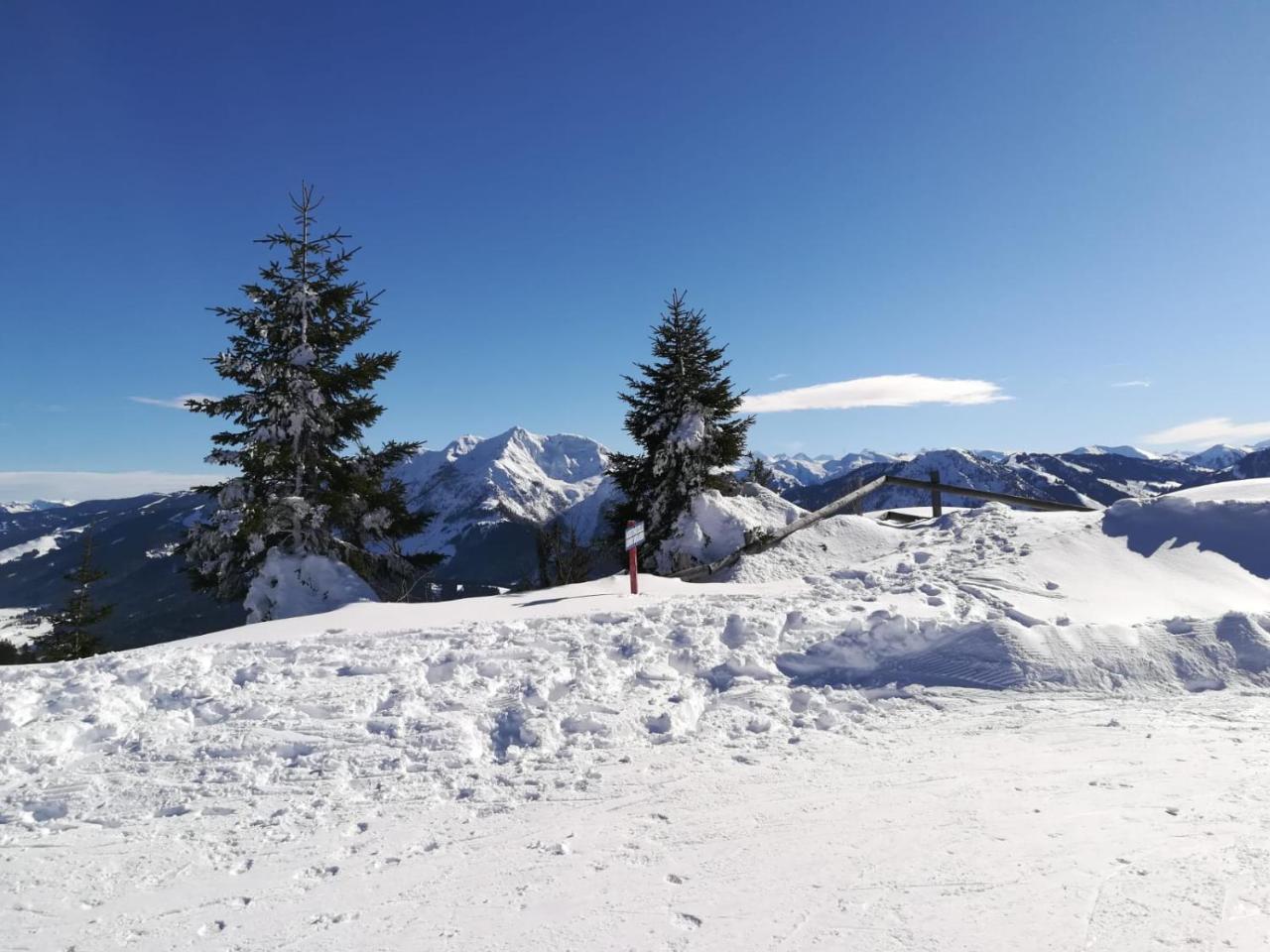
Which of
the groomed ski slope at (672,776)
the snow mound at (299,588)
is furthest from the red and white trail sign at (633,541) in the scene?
the snow mound at (299,588)

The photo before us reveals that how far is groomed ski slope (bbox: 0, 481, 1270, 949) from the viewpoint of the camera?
3355 mm

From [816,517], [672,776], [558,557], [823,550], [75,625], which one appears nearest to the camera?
[672,776]

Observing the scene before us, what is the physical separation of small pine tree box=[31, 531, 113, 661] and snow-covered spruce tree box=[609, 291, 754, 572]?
21695 mm

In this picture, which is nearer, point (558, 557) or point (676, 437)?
point (676, 437)

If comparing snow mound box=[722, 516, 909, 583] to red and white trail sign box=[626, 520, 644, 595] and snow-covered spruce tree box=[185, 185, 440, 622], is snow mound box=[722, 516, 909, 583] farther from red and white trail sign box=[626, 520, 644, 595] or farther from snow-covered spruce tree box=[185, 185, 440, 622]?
snow-covered spruce tree box=[185, 185, 440, 622]

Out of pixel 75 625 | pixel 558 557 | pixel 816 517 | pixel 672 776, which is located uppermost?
pixel 816 517

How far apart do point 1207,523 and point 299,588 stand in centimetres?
1710

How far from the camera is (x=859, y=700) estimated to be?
19.9 ft

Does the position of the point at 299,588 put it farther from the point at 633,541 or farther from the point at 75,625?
the point at 75,625

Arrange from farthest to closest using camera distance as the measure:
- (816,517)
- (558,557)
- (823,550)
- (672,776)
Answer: (558,557) < (816,517) < (823,550) < (672,776)

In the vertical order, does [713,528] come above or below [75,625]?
above

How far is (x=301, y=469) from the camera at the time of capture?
1470cm

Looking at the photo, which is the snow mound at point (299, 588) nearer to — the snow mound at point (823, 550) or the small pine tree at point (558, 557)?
the snow mound at point (823, 550)

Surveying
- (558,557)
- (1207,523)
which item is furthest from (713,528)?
(1207,523)
